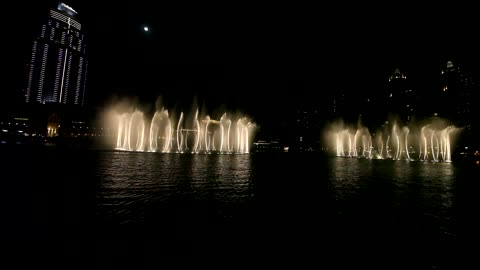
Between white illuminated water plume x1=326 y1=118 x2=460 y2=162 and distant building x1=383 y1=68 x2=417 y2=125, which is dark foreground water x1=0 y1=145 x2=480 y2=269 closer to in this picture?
white illuminated water plume x1=326 y1=118 x2=460 y2=162

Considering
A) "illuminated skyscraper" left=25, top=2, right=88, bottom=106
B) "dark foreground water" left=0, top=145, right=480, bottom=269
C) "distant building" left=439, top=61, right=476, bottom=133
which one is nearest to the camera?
"dark foreground water" left=0, top=145, right=480, bottom=269

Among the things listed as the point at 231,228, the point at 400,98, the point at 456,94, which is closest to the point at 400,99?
the point at 400,98

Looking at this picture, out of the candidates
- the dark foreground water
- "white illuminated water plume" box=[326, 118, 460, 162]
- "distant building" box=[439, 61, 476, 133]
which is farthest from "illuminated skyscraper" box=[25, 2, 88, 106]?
"distant building" box=[439, 61, 476, 133]

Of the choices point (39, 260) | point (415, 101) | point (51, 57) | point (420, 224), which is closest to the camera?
point (39, 260)

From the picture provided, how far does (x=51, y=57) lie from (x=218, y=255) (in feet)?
453

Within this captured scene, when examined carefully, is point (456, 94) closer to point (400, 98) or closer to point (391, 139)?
point (400, 98)

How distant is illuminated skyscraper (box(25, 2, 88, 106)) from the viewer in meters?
110

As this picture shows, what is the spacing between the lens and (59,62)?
379ft

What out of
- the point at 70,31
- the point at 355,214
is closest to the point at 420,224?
the point at 355,214

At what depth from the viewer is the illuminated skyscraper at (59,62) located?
110 metres

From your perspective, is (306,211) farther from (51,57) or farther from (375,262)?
(51,57)

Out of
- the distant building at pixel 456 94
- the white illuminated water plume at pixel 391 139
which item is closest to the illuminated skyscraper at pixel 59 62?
the white illuminated water plume at pixel 391 139

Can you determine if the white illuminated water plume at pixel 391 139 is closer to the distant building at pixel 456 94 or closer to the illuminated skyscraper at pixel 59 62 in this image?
the distant building at pixel 456 94

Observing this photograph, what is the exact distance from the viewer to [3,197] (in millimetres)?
7164
